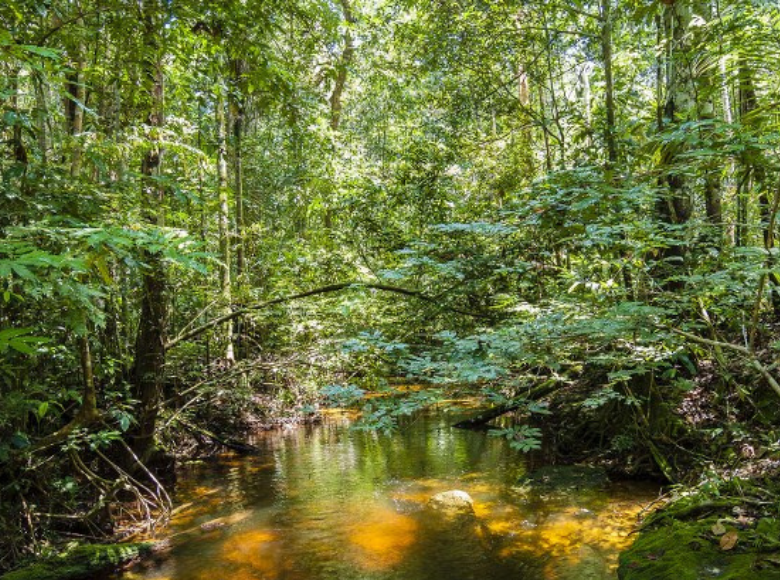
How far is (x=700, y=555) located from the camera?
12.6 feet

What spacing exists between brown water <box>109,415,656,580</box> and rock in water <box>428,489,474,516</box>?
0.35 ft

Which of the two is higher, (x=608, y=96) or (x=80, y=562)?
(x=608, y=96)

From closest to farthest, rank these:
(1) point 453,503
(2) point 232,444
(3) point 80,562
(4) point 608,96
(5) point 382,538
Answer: (3) point 80,562
(5) point 382,538
(1) point 453,503
(4) point 608,96
(2) point 232,444

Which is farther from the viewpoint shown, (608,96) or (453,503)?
(608,96)

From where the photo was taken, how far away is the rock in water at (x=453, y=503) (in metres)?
6.20

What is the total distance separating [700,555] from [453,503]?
115 inches

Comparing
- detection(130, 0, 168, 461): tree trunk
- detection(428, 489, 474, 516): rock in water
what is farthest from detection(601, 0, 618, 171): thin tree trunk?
detection(130, 0, 168, 461): tree trunk

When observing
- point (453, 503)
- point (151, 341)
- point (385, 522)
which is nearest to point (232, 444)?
point (151, 341)

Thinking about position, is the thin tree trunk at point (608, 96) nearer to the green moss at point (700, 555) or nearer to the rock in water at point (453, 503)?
the green moss at point (700, 555)

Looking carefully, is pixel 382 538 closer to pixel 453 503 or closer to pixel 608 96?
pixel 453 503

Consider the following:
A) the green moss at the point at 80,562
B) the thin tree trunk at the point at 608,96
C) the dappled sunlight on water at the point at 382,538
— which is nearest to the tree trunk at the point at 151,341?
the green moss at the point at 80,562

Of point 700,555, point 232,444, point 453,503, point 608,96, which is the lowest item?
point 453,503

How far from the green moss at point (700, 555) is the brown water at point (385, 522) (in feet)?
2.33

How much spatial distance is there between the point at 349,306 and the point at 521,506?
3.37m
